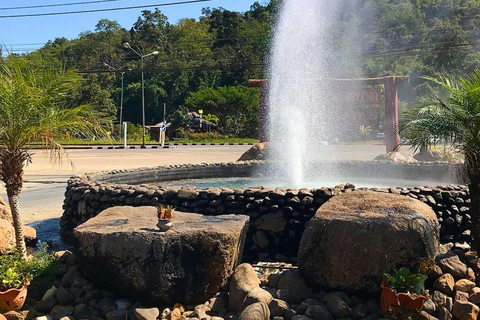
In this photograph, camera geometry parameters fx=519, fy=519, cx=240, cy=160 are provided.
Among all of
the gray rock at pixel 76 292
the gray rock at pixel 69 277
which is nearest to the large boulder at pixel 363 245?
the gray rock at pixel 76 292

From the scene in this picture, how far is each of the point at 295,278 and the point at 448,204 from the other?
10.9ft

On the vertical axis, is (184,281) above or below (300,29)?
below

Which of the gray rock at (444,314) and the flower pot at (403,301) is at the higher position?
the flower pot at (403,301)

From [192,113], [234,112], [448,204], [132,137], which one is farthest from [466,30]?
[448,204]

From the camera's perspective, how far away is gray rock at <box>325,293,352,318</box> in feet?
16.6

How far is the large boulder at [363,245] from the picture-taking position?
17.5 feet

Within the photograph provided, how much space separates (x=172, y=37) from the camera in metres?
95.1

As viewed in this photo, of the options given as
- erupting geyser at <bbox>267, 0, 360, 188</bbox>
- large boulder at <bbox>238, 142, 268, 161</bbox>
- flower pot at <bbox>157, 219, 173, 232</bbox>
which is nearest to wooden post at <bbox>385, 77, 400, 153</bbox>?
erupting geyser at <bbox>267, 0, 360, 188</bbox>

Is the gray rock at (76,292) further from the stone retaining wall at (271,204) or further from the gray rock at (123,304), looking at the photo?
the stone retaining wall at (271,204)

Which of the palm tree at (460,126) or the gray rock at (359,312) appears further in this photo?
the palm tree at (460,126)

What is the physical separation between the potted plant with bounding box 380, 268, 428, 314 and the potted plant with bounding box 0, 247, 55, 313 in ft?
12.1

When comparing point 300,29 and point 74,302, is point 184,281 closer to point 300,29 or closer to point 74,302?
point 74,302

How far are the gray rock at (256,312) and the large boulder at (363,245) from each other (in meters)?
0.89

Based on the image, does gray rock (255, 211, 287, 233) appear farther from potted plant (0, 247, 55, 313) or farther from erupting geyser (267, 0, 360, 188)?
erupting geyser (267, 0, 360, 188)
